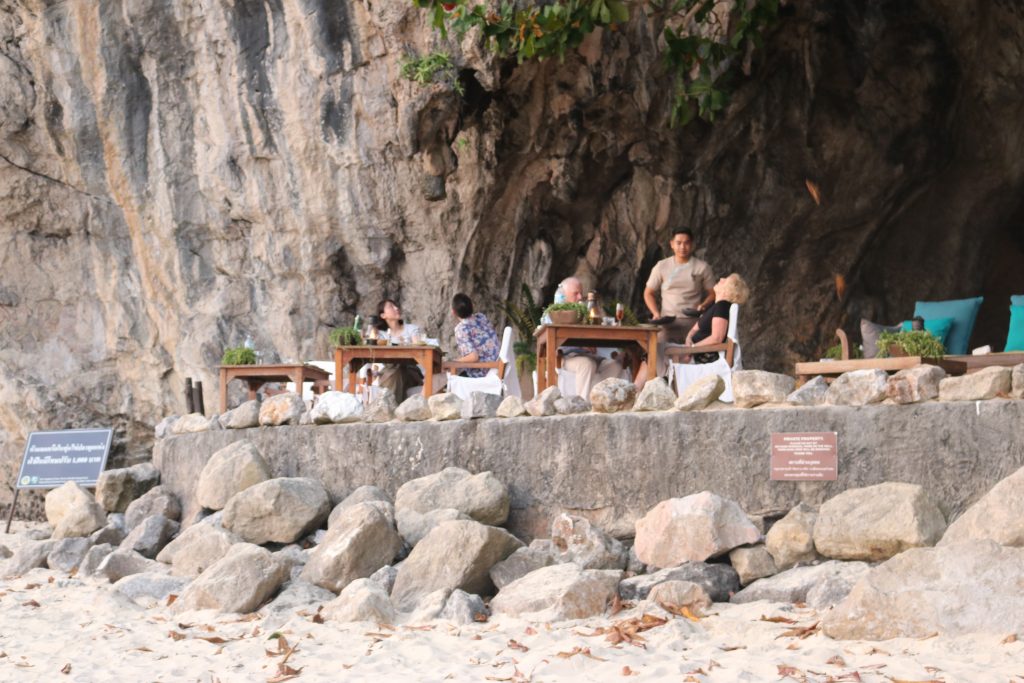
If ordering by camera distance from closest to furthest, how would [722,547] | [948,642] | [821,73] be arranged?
[948,642], [722,547], [821,73]

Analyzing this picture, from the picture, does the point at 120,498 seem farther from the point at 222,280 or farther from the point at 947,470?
the point at 947,470

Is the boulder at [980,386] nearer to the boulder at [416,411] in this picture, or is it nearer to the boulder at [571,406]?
the boulder at [571,406]

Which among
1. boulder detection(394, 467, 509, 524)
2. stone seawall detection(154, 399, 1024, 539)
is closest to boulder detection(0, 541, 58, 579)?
stone seawall detection(154, 399, 1024, 539)

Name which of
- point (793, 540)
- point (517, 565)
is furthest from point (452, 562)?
point (793, 540)

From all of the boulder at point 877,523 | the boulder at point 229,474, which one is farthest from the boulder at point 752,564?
the boulder at point 229,474

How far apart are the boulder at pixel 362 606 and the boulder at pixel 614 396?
4.19 ft

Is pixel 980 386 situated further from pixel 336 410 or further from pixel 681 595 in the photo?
pixel 336 410

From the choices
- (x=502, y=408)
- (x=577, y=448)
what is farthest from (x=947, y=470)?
(x=502, y=408)

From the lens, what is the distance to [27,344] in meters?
10.0

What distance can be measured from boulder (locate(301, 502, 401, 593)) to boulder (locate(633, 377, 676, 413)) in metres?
1.16

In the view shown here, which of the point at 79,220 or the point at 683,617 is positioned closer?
the point at 683,617

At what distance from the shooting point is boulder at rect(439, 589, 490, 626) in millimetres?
4031

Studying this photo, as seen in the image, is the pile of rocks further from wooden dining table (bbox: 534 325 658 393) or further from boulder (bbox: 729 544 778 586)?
wooden dining table (bbox: 534 325 658 393)

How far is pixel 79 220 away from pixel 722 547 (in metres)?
7.33
